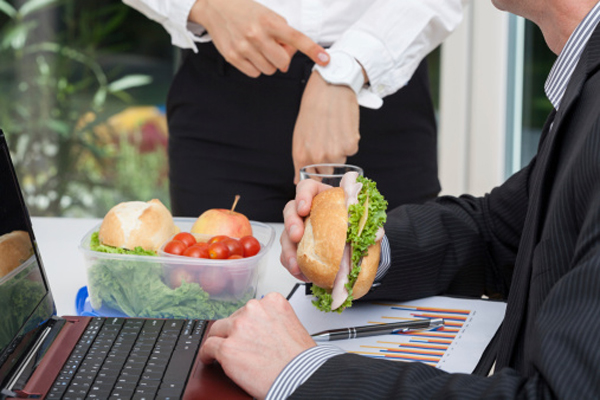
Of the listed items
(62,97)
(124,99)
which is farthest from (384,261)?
(62,97)

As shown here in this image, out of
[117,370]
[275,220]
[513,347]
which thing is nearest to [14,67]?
[275,220]

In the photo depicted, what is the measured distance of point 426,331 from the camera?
114 cm

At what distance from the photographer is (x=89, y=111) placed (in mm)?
3557

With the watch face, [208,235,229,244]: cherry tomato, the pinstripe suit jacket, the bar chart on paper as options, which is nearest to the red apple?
[208,235,229,244]: cherry tomato

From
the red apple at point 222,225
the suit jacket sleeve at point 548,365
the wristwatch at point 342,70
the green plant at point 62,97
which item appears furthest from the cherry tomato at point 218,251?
the green plant at point 62,97

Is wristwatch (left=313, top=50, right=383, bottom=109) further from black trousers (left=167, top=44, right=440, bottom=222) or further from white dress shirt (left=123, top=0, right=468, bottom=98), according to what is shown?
black trousers (left=167, top=44, right=440, bottom=222)

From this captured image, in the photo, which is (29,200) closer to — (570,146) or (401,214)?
(401,214)

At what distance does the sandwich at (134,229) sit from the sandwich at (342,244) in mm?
260

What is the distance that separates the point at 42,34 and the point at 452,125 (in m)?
1.95

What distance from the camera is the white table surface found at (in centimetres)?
134

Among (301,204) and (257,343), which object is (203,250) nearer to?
(301,204)

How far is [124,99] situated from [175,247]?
8.18 feet

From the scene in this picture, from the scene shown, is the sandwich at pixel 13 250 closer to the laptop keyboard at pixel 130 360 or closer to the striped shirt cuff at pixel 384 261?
the laptop keyboard at pixel 130 360

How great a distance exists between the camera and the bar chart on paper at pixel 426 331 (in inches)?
41.5
